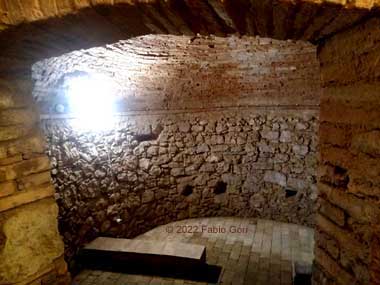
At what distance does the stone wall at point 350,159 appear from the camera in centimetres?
129

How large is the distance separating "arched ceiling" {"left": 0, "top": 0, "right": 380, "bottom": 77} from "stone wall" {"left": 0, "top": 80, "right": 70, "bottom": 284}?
420mm

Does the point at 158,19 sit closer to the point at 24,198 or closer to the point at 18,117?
the point at 18,117

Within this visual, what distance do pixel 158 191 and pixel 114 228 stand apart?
1.04 metres

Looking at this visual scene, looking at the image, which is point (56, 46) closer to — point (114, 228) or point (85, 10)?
point (85, 10)

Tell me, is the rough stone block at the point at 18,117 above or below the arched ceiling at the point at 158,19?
below

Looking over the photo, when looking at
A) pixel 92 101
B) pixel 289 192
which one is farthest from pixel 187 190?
pixel 92 101

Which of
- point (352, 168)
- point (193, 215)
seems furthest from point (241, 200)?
point (352, 168)

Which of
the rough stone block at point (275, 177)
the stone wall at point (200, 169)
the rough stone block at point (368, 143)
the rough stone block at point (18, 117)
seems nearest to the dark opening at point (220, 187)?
the stone wall at point (200, 169)

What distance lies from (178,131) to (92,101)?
1.74 metres

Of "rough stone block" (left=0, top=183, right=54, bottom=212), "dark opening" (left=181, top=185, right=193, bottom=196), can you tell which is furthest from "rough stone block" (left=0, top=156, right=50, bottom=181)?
"dark opening" (left=181, top=185, right=193, bottom=196)

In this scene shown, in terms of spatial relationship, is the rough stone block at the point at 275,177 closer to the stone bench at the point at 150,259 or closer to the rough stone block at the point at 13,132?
the stone bench at the point at 150,259

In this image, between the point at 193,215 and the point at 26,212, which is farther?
the point at 193,215

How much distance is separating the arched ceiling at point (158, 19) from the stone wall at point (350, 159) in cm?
15

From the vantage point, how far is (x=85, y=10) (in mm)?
1091
